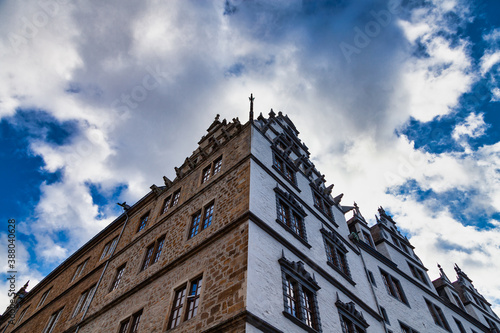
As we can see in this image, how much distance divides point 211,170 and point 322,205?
754 centimetres

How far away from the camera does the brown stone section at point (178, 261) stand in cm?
1034

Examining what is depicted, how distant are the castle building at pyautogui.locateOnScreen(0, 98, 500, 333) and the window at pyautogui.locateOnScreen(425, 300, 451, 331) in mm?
86

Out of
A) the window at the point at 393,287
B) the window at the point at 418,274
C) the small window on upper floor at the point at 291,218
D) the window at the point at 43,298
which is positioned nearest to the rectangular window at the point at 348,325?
the small window on upper floor at the point at 291,218

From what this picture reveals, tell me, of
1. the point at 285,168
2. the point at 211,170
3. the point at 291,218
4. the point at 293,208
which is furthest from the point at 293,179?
the point at 211,170

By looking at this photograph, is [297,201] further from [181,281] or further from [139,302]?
[139,302]

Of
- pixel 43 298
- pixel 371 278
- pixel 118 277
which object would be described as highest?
pixel 43 298

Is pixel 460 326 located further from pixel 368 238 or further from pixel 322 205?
pixel 322 205

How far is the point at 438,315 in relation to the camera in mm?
21938

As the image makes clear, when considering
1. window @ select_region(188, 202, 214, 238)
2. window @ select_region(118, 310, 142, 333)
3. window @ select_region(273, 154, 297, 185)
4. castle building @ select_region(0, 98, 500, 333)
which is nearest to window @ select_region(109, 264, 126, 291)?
castle building @ select_region(0, 98, 500, 333)

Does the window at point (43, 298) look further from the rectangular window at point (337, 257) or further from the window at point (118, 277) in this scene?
the rectangular window at point (337, 257)

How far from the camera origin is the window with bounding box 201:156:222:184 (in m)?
17.9

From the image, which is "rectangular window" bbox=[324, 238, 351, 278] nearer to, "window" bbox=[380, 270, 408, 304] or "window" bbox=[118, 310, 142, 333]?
"window" bbox=[380, 270, 408, 304]

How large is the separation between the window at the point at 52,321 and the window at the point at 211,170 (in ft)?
42.5

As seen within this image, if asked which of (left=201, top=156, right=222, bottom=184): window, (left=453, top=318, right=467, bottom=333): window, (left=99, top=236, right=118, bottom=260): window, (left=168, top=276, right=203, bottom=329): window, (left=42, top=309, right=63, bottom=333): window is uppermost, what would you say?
(left=201, top=156, right=222, bottom=184): window
